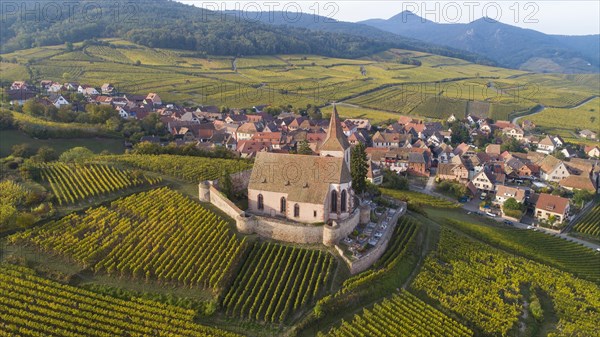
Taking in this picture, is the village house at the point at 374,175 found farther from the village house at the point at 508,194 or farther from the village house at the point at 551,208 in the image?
the village house at the point at 551,208

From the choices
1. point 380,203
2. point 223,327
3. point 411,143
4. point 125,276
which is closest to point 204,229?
point 125,276

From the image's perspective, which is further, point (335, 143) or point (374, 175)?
point (374, 175)

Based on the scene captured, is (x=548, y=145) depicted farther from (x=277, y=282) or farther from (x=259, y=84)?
(x=277, y=282)

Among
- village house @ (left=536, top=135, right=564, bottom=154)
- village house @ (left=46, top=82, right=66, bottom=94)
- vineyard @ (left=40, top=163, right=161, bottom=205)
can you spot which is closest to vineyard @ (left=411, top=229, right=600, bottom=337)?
vineyard @ (left=40, top=163, right=161, bottom=205)

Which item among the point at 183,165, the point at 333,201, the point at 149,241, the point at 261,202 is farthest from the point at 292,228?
the point at 183,165

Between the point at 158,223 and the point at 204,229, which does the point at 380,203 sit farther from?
the point at 158,223

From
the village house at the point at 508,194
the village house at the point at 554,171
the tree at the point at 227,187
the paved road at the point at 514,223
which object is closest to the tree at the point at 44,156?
the tree at the point at 227,187

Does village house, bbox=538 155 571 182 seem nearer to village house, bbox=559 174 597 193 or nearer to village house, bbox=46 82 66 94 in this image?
village house, bbox=559 174 597 193
